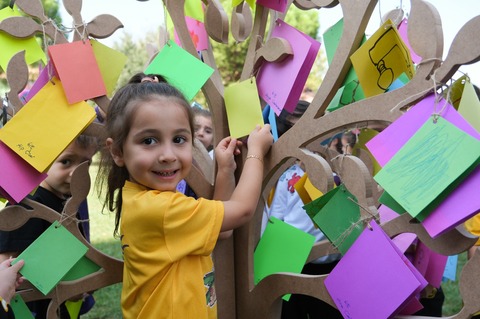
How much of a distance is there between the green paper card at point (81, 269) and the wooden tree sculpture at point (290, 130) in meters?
0.02

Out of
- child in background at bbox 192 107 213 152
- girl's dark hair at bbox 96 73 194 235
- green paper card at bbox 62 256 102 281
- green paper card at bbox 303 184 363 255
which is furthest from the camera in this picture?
child in background at bbox 192 107 213 152

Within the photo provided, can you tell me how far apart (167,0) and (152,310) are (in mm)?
702

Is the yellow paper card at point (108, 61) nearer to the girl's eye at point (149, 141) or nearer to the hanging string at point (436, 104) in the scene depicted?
the girl's eye at point (149, 141)

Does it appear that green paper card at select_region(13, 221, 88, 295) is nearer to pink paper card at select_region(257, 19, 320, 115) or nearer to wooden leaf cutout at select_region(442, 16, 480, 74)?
pink paper card at select_region(257, 19, 320, 115)

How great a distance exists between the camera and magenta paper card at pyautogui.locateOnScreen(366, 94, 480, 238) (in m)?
0.75

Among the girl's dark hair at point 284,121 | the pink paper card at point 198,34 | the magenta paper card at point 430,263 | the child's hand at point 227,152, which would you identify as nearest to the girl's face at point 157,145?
the child's hand at point 227,152

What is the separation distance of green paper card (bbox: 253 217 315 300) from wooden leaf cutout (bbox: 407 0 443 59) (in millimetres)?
573

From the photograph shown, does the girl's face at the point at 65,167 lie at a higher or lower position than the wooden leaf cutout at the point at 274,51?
lower

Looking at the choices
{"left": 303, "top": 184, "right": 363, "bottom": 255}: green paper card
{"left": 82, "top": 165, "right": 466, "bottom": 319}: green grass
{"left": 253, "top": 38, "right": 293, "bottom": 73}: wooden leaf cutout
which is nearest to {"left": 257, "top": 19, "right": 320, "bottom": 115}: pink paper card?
{"left": 253, "top": 38, "right": 293, "bottom": 73}: wooden leaf cutout

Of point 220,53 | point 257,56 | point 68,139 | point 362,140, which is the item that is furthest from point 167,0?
point 220,53

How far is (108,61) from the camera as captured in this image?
117 cm

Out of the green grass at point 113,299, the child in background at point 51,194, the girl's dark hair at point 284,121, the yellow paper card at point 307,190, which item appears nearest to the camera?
the yellow paper card at point 307,190

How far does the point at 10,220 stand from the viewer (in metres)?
1.12

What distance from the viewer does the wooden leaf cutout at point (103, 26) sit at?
115cm
